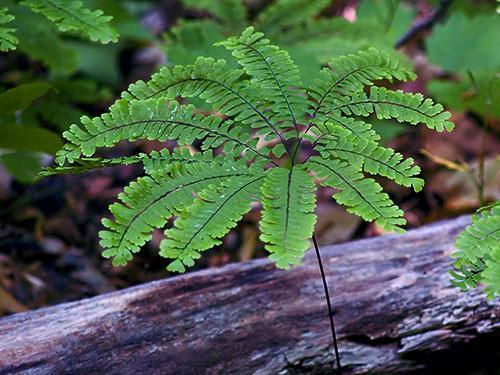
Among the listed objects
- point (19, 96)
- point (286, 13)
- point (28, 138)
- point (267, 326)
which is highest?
point (286, 13)

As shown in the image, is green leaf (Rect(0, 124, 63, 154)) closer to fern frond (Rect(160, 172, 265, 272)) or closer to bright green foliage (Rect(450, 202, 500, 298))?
fern frond (Rect(160, 172, 265, 272))

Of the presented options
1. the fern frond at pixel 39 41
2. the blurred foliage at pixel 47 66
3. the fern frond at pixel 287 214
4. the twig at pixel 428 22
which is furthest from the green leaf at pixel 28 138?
the twig at pixel 428 22

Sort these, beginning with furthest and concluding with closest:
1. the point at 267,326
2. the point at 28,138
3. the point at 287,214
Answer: the point at 28,138 → the point at 267,326 → the point at 287,214

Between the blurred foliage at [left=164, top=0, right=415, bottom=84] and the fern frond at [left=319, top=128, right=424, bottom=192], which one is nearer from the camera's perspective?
the fern frond at [left=319, top=128, right=424, bottom=192]

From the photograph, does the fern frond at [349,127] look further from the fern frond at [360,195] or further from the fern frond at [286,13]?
the fern frond at [286,13]

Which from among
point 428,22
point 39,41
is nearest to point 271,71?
point 39,41

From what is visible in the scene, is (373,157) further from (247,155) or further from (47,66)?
(47,66)

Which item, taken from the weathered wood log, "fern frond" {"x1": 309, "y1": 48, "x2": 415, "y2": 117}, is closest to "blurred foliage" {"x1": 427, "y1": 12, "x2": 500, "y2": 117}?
the weathered wood log
